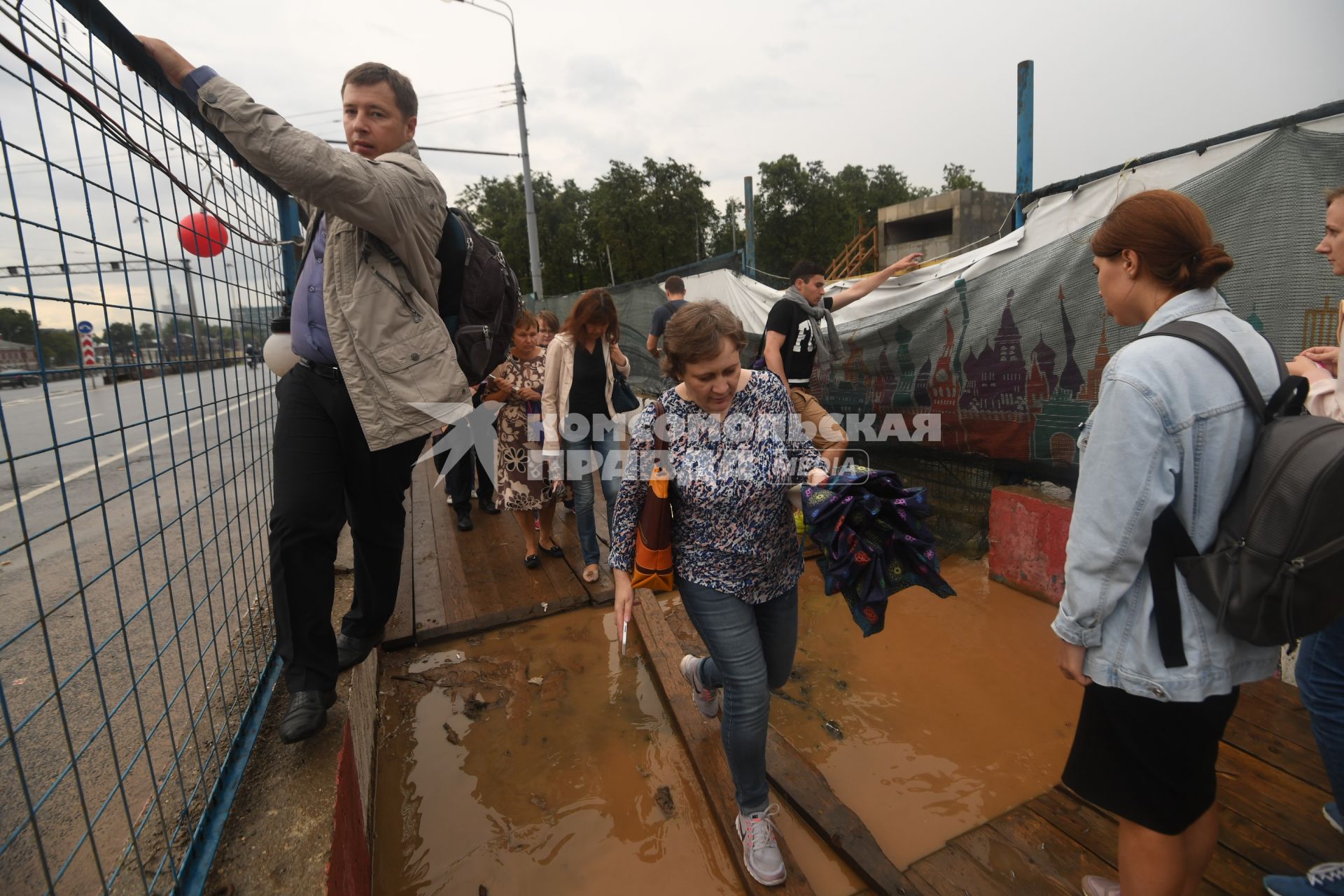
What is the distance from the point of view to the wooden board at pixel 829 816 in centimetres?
195

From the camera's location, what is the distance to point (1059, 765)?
8.00 feet

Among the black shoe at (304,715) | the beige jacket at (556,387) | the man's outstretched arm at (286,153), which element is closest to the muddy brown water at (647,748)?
the black shoe at (304,715)

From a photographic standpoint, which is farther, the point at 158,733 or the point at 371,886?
the point at 158,733

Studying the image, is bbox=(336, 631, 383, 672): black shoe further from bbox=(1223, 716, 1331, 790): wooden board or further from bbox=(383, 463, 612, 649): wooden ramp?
bbox=(1223, 716, 1331, 790): wooden board

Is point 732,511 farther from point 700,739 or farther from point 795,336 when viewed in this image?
point 795,336

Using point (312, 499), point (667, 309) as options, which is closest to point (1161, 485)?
point (312, 499)

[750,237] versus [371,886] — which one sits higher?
[750,237]

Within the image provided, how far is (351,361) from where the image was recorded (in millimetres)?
1843

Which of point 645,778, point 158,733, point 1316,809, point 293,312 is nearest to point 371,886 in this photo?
point 645,778

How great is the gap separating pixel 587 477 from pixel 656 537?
6.78 ft

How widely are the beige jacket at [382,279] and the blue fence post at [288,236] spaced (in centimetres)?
146

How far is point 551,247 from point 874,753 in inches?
1306

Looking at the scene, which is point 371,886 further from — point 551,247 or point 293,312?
point 551,247

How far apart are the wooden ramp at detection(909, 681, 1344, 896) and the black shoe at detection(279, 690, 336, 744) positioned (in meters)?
1.78
